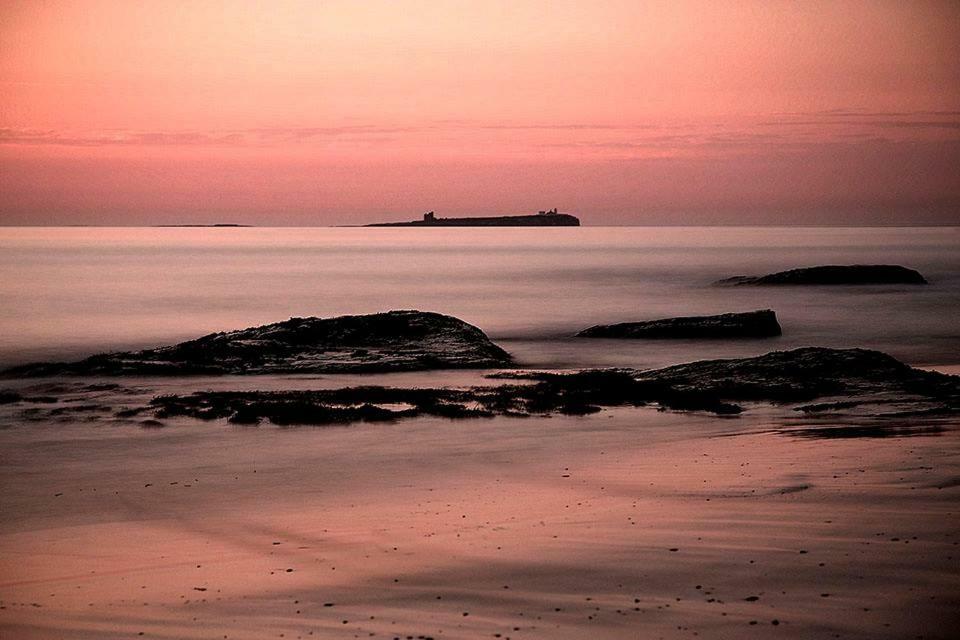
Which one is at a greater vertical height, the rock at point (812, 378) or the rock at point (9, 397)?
the rock at point (812, 378)

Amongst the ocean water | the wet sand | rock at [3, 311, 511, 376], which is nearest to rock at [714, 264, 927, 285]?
the ocean water

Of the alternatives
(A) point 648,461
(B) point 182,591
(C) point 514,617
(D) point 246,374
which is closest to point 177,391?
(D) point 246,374

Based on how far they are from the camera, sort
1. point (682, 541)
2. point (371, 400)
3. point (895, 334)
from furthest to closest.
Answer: point (895, 334) → point (371, 400) → point (682, 541)

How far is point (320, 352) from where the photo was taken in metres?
23.7

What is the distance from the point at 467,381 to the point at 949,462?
1097 centimetres

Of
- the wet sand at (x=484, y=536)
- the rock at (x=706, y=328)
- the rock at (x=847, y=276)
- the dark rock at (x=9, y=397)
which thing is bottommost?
the wet sand at (x=484, y=536)

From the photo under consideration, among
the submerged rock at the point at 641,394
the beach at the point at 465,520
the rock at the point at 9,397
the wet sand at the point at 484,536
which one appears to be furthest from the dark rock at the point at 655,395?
the wet sand at the point at 484,536

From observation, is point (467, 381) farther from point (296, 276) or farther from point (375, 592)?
point (296, 276)

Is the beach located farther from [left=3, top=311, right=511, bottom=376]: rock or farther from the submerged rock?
[left=3, top=311, right=511, bottom=376]: rock

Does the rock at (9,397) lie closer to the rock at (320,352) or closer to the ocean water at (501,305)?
the rock at (320,352)

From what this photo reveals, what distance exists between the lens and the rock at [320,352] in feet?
74.1

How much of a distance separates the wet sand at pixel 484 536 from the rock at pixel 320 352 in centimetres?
776

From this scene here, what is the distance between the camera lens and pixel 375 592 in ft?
25.5

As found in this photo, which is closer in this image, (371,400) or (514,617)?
(514,617)
